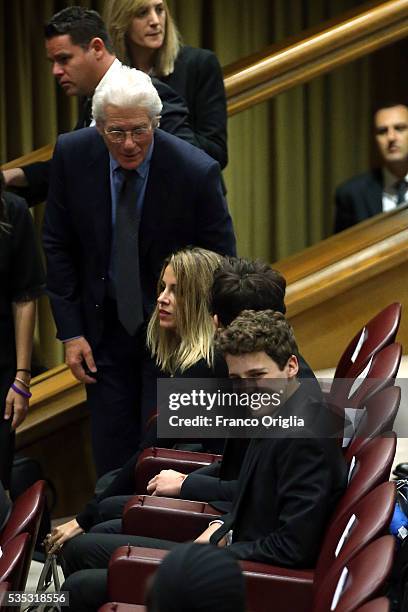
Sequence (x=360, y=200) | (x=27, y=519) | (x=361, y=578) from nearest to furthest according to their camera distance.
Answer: (x=361, y=578) → (x=27, y=519) → (x=360, y=200)

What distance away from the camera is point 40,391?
412 centimetres

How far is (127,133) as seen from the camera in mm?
3139

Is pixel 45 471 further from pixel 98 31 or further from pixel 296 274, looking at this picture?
pixel 98 31

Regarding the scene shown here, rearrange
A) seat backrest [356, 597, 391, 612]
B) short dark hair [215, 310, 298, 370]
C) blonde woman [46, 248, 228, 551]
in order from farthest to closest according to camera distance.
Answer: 1. blonde woman [46, 248, 228, 551]
2. short dark hair [215, 310, 298, 370]
3. seat backrest [356, 597, 391, 612]

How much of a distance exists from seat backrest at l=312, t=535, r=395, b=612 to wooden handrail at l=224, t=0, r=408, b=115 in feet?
7.75

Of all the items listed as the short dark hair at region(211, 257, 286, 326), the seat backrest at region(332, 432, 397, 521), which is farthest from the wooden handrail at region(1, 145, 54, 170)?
the seat backrest at region(332, 432, 397, 521)

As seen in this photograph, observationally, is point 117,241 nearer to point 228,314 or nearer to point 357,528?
point 228,314

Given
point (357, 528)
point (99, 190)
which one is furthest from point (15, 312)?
point (357, 528)

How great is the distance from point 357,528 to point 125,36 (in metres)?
1.87

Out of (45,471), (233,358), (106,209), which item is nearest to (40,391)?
(45,471)

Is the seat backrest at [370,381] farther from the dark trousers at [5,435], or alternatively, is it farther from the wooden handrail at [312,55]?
the wooden handrail at [312,55]

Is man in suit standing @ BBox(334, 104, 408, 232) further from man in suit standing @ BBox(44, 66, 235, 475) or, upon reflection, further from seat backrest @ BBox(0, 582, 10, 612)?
seat backrest @ BBox(0, 582, 10, 612)

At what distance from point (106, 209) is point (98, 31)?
1.59 feet

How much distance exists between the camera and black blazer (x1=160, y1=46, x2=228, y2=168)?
3578mm
